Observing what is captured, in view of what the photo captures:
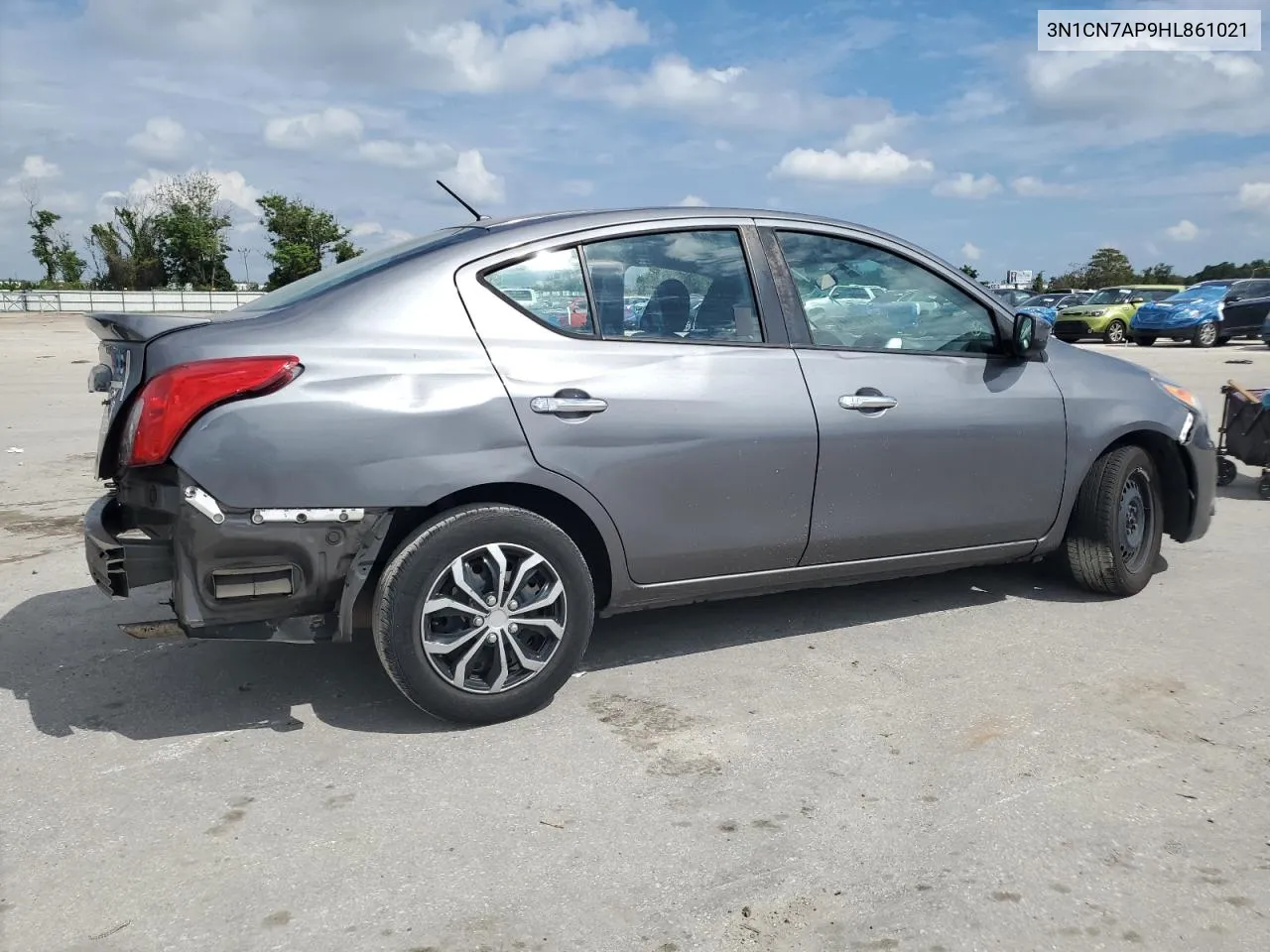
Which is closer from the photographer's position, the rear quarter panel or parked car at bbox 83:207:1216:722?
parked car at bbox 83:207:1216:722

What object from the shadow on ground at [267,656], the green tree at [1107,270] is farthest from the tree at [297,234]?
the shadow on ground at [267,656]

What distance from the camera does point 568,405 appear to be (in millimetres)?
3680

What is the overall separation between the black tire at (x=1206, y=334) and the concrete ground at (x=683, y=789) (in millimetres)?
24623

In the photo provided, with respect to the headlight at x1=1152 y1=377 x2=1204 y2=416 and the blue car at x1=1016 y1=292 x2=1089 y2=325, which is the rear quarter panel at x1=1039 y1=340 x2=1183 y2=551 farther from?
the blue car at x1=1016 y1=292 x2=1089 y2=325

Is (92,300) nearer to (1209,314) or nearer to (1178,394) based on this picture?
(1209,314)

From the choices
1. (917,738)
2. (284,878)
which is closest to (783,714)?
(917,738)

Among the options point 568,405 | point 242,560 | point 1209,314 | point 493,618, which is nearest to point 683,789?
point 493,618

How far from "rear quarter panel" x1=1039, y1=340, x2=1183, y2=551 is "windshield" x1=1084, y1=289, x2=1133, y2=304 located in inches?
1058

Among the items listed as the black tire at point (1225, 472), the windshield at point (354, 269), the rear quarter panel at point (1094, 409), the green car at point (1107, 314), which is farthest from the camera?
the green car at point (1107, 314)

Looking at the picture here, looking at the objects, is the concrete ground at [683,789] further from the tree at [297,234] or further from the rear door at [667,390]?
the tree at [297,234]

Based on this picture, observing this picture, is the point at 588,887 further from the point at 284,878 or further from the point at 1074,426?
the point at 1074,426

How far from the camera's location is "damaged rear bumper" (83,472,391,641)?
3270mm

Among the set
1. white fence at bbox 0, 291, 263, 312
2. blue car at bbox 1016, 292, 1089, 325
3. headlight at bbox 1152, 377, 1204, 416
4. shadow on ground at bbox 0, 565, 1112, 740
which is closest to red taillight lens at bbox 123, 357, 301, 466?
shadow on ground at bbox 0, 565, 1112, 740

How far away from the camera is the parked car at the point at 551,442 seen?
10.9 feet
